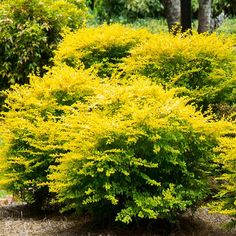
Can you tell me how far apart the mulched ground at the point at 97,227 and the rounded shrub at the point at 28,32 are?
5.33 meters

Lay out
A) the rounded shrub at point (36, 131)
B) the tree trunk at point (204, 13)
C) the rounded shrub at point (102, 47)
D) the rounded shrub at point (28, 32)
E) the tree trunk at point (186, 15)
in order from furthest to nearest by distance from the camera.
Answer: the rounded shrub at point (28, 32), the tree trunk at point (204, 13), the tree trunk at point (186, 15), the rounded shrub at point (102, 47), the rounded shrub at point (36, 131)

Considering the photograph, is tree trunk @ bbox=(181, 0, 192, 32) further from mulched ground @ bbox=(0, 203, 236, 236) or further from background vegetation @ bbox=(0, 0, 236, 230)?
mulched ground @ bbox=(0, 203, 236, 236)

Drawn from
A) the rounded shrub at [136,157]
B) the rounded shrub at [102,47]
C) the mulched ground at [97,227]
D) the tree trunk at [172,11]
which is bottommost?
the mulched ground at [97,227]

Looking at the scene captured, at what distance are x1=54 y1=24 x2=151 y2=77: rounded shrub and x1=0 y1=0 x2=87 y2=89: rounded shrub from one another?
298 cm

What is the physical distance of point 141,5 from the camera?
23531 millimetres

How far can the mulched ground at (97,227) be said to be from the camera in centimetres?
570

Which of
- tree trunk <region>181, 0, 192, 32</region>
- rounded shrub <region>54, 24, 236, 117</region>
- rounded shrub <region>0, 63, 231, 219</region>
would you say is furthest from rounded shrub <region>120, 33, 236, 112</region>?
tree trunk <region>181, 0, 192, 32</region>

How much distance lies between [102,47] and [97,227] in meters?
3.26

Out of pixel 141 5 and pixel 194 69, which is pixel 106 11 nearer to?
pixel 141 5

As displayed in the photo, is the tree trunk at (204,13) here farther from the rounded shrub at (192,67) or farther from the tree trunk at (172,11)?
the rounded shrub at (192,67)

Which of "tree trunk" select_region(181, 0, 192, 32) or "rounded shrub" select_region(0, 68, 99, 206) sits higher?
"tree trunk" select_region(181, 0, 192, 32)

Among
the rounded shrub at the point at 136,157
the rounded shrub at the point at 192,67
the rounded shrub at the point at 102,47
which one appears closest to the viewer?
the rounded shrub at the point at 136,157

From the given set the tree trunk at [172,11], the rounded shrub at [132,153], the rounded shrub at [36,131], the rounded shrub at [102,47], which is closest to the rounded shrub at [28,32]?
the tree trunk at [172,11]

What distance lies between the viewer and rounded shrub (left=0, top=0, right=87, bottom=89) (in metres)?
11.5
